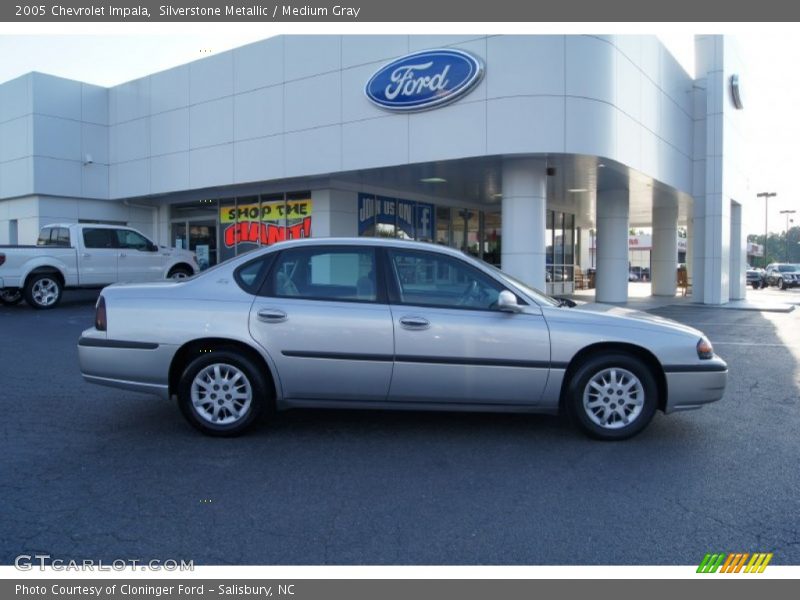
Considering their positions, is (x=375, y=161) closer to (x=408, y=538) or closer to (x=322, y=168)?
(x=322, y=168)

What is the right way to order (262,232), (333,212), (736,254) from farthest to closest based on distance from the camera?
(736,254), (262,232), (333,212)

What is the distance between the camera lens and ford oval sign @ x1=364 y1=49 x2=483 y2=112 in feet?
44.7

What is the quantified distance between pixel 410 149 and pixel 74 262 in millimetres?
8198

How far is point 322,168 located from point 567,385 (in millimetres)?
11906

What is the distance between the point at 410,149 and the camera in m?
14.5

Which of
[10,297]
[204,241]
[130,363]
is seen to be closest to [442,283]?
[130,363]

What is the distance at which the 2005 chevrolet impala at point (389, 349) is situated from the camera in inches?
203

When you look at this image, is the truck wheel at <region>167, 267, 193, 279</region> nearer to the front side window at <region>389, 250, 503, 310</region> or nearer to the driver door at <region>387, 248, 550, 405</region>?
the front side window at <region>389, 250, 503, 310</region>

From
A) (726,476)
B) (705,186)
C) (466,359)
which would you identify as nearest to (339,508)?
(466,359)

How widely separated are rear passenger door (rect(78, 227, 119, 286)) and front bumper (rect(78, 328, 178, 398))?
1115 cm

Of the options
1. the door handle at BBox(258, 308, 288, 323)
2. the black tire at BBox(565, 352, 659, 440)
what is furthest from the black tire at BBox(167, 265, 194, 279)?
the black tire at BBox(565, 352, 659, 440)

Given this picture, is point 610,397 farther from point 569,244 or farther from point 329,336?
point 569,244

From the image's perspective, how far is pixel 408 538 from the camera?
3.58 m

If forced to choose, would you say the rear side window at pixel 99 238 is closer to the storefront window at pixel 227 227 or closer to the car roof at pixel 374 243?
the storefront window at pixel 227 227
